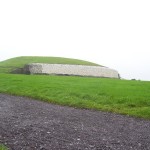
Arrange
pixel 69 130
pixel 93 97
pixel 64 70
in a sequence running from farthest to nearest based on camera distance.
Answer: pixel 64 70 < pixel 93 97 < pixel 69 130

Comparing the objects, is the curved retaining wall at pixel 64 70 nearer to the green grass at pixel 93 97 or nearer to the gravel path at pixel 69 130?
the green grass at pixel 93 97

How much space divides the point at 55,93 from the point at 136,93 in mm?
11274

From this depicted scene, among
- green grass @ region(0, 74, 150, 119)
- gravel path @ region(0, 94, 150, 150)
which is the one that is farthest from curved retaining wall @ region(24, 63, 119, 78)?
gravel path @ region(0, 94, 150, 150)

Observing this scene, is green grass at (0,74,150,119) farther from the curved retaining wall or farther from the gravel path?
the curved retaining wall

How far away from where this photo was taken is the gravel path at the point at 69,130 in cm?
1914

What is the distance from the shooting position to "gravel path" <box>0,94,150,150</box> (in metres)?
19.1

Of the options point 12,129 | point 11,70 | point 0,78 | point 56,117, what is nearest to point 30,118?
point 56,117

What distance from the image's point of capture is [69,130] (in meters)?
23.3

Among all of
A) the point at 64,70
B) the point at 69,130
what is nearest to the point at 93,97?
the point at 69,130

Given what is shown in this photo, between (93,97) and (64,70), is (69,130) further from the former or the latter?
(64,70)

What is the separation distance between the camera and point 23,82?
5800 cm

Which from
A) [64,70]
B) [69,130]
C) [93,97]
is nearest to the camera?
[69,130]

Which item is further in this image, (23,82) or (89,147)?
(23,82)

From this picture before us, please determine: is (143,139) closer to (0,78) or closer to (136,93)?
(136,93)
